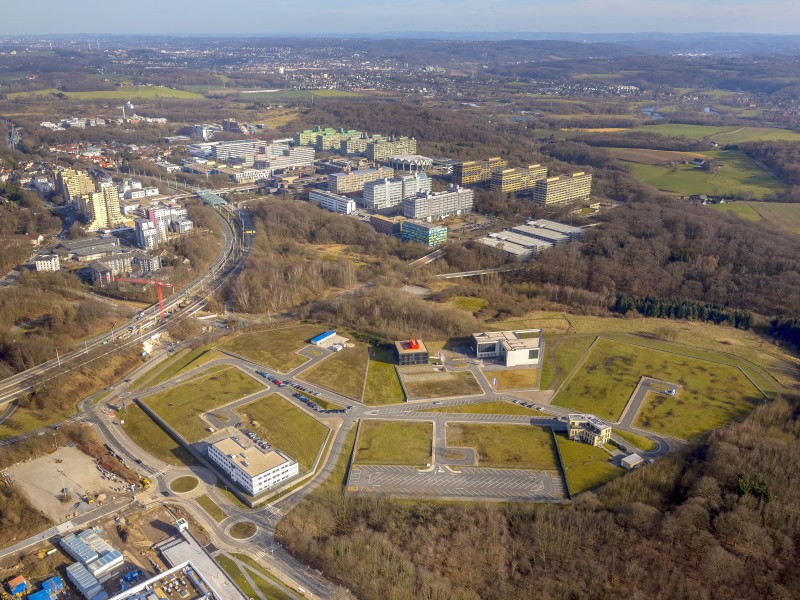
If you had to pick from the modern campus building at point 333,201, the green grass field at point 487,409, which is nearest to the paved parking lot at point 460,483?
the green grass field at point 487,409

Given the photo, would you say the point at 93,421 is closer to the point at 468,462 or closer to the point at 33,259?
the point at 468,462

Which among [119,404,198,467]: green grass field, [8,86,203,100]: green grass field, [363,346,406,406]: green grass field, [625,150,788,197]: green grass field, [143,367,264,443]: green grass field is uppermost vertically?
[8,86,203,100]: green grass field

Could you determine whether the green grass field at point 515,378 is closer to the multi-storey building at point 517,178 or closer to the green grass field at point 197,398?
the green grass field at point 197,398

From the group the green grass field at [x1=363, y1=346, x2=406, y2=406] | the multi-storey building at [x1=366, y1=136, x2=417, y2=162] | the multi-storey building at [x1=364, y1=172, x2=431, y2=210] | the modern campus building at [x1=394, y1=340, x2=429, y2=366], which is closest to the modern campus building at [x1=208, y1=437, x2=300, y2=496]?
the green grass field at [x1=363, y1=346, x2=406, y2=406]

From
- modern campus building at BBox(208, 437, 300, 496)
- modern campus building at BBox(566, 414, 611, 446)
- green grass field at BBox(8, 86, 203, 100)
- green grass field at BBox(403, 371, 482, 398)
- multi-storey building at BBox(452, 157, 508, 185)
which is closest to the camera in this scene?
modern campus building at BBox(208, 437, 300, 496)

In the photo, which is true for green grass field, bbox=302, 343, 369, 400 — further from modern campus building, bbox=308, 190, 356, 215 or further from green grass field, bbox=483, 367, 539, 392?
modern campus building, bbox=308, 190, 356, 215

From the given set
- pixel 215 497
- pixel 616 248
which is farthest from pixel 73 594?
pixel 616 248

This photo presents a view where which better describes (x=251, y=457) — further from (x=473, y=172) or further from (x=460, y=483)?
(x=473, y=172)
